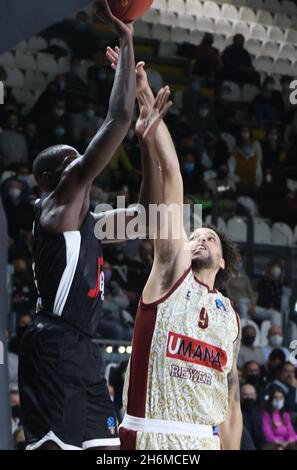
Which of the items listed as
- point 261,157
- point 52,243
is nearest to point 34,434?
point 52,243

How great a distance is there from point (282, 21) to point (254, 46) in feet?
2.50

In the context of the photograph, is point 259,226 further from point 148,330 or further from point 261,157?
point 148,330

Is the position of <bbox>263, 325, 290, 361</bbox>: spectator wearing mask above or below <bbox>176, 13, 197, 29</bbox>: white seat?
below

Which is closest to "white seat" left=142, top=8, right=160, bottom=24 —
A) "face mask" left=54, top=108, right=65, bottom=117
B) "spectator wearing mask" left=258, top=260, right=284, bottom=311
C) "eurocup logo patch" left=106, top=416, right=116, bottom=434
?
"face mask" left=54, top=108, right=65, bottom=117

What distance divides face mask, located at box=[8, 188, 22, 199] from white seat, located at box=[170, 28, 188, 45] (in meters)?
5.44

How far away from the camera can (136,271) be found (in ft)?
32.8

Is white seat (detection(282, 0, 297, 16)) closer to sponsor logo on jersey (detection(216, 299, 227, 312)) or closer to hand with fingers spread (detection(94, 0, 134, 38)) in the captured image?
sponsor logo on jersey (detection(216, 299, 227, 312))

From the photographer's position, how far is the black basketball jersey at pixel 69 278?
4199mm

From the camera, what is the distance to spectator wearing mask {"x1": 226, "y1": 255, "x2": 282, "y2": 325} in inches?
415

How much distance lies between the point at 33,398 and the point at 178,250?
1211 mm

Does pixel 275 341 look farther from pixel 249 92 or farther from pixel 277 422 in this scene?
pixel 249 92

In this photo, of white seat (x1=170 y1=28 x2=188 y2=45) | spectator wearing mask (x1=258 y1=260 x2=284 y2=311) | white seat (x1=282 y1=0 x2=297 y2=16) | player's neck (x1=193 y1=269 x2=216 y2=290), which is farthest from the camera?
white seat (x1=282 y1=0 x2=297 y2=16)

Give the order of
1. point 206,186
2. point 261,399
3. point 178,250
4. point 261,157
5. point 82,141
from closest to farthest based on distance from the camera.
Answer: point 178,250, point 261,399, point 82,141, point 206,186, point 261,157

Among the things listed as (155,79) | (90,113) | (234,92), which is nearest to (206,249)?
(90,113)
